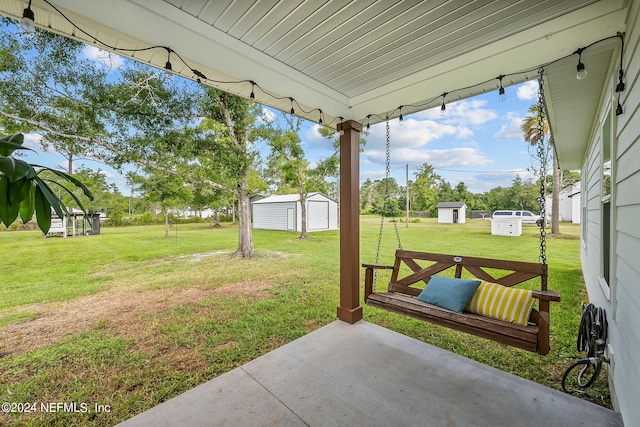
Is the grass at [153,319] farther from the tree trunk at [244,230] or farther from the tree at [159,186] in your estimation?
the tree at [159,186]

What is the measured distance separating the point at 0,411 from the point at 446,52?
3.95 meters

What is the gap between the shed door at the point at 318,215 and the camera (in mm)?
11359

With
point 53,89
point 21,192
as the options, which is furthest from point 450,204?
point 21,192

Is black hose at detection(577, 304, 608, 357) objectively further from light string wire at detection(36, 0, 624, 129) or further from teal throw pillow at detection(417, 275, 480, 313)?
light string wire at detection(36, 0, 624, 129)

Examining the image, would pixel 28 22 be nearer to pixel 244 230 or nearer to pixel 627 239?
pixel 627 239

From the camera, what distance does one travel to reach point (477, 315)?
2.08 meters

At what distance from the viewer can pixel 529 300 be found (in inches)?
75.7

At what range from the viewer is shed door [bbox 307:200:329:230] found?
1136cm

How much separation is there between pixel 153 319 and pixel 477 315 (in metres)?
3.47

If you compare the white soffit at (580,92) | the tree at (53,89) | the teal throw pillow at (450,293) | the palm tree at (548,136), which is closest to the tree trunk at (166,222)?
the tree at (53,89)

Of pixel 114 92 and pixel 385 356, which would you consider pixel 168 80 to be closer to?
pixel 114 92

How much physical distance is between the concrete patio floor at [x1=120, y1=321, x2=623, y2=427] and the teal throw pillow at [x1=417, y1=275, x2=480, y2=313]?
0.45 meters

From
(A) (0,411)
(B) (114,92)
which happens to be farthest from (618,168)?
(B) (114,92)

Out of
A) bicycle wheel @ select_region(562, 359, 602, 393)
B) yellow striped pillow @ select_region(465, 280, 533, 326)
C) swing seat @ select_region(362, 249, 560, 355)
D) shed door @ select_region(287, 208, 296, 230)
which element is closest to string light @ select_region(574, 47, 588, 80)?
swing seat @ select_region(362, 249, 560, 355)
